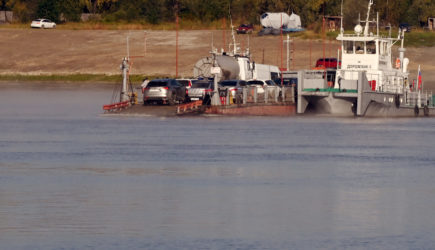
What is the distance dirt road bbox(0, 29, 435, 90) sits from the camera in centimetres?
10106

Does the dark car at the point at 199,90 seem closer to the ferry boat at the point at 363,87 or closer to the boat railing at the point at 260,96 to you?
the boat railing at the point at 260,96

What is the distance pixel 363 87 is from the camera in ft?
190

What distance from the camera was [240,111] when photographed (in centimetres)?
6084

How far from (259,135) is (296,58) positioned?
53.3 m

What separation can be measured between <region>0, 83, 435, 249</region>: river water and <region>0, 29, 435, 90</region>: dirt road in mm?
47899

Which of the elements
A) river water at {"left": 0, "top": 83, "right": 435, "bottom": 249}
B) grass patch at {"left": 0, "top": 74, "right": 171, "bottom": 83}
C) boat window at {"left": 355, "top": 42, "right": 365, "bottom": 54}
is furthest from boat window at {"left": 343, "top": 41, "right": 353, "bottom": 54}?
grass patch at {"left": 0, "top": 74, "right": 171, "bottom": 83}

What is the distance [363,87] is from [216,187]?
2946 centimetres

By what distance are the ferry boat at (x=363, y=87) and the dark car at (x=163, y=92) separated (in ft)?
21.9

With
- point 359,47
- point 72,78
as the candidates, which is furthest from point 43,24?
point 359,47

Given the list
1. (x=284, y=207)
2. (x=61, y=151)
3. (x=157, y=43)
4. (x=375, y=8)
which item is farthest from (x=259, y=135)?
(x=375, y=8)

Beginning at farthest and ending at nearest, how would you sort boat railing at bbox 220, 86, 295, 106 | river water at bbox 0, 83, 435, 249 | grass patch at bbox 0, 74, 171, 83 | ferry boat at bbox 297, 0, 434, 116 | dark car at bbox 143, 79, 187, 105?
grass patch at bbox 0, 74, 171, 83 < boat railing at bbox 220, 86, 295, 106 < dark car at bbox 143, 79, 187, 105 < ferry boat at bbox 297, 0, 434, 116 < river water at bbox 0, 83, 435, 249

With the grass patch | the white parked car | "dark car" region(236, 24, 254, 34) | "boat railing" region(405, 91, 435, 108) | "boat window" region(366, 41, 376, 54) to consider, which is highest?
the white parked car

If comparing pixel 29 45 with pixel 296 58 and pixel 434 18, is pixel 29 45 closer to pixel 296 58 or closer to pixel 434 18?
pixel 296 58

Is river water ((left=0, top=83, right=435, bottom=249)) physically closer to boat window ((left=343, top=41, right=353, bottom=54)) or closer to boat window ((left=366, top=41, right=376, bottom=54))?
boat window ((left=366, top=41, right=376, bottom=54))
